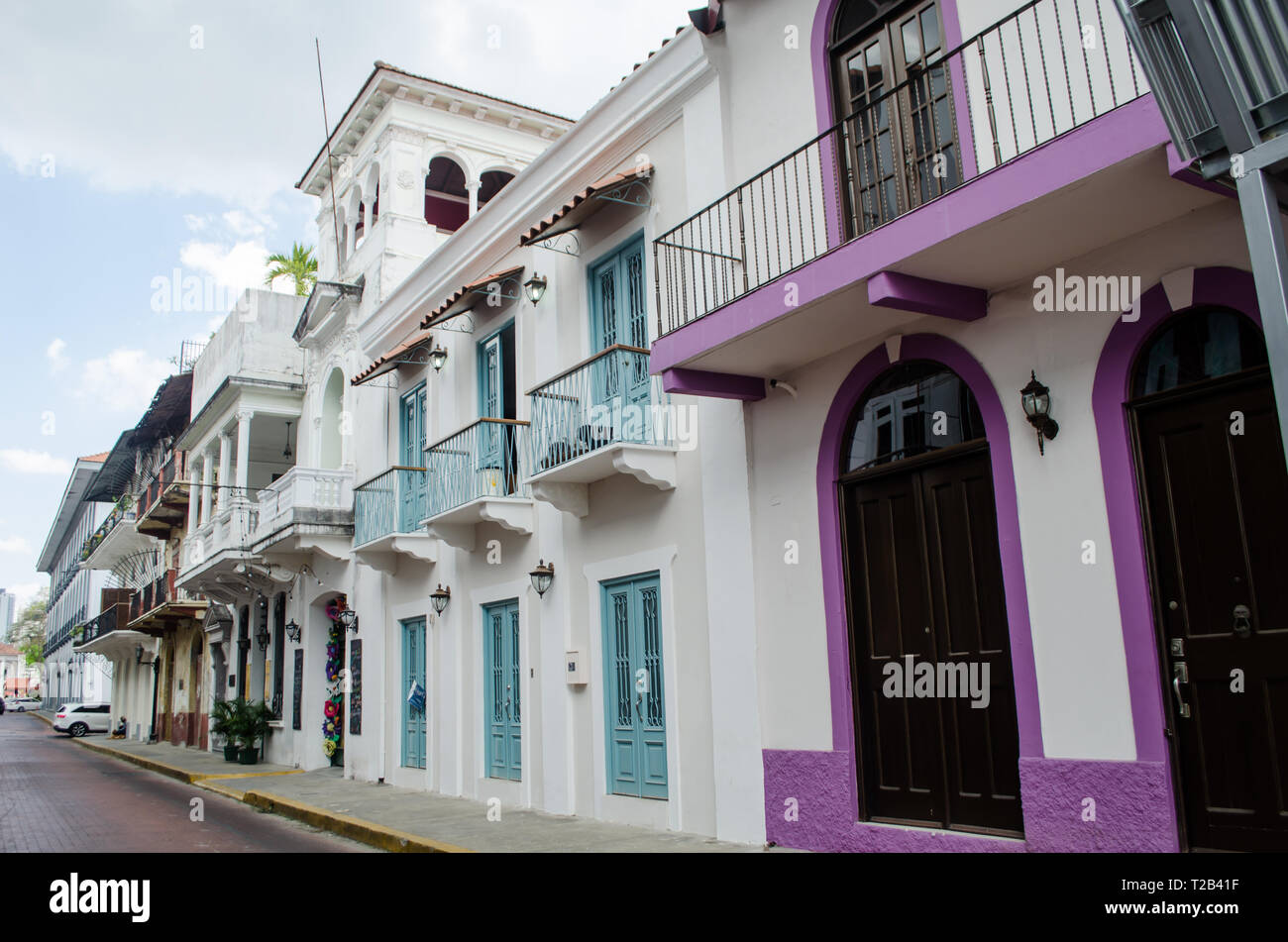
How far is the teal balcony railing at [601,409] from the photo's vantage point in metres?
9.85

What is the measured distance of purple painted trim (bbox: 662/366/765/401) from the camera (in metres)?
8.63

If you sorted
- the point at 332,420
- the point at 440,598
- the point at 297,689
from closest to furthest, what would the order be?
1. the point at 440,598
2. the point at 297,689
3. the point at 332,420

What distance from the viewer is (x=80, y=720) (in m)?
38.9

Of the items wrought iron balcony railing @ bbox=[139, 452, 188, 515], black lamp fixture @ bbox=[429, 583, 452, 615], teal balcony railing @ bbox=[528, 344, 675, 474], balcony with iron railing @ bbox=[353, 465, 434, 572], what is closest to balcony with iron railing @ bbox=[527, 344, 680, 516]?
teal balcony railing @ bbox=[528, 344, 675, 474]

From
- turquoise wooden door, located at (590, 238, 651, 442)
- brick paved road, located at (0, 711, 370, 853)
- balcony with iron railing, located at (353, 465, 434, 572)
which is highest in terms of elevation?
turquoise wooden door, located at (590, 238, 651, 442)

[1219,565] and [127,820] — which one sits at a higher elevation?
[1219,565]

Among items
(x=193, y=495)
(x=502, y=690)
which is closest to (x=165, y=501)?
(x=193, y=495)

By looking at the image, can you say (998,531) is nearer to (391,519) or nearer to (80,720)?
(391,519)

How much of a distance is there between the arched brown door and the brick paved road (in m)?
7.54

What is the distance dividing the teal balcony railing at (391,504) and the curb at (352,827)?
375cm

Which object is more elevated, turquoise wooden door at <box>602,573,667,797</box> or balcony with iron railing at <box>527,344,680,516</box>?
balcony with iron railing at <box>527,344,680,516</box>

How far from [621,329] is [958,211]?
5.08m

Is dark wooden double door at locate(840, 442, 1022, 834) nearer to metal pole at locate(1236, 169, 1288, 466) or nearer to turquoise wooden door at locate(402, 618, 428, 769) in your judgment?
metal pole at locate(1236, 169, 1288, 466)
